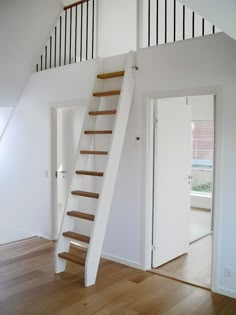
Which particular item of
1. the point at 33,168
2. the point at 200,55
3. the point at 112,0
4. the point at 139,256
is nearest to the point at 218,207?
the point at 139,256

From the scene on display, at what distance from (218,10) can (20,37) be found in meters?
3.36

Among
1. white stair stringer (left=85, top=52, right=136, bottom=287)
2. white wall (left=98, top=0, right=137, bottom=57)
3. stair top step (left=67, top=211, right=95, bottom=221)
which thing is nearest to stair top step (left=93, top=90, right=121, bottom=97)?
white stair stringer (left=85, top=52, right=136, bottom=287)

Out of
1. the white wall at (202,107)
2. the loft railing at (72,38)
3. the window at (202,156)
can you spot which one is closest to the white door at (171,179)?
the loft railing at (72,38)

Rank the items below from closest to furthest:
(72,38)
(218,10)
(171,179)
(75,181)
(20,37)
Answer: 1. (218,10)
2. (75,181)
3. (171,179)
4. (20,37)
5. (72,38)

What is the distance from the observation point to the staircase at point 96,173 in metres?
3.52

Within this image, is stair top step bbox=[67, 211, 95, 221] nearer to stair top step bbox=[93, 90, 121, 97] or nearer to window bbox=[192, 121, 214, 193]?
stair top step bbox=[93, 90, 121, 97]

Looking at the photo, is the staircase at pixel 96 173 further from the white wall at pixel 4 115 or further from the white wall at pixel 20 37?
the white wall at pixel 4 115

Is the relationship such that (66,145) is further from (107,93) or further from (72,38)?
(72,38)

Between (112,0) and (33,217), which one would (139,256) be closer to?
(33,217)

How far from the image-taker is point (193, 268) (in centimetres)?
405

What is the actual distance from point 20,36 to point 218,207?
343cm

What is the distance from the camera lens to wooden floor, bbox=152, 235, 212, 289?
372 cm

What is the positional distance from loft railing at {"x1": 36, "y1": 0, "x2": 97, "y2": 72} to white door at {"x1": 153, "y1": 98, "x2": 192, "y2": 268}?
148 centimetres

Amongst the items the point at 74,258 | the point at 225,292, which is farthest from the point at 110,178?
the point at 225,292
